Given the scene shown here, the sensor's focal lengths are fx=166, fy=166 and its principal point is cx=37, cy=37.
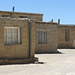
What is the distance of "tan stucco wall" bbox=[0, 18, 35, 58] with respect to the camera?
10659 millimetres

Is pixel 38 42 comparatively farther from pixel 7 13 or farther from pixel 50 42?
pixel 7 13

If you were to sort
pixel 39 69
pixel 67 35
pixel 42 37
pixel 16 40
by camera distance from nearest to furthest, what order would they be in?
pixel 39 69 → pixel 16 40 → pixel 42 37 → pixel 67 35

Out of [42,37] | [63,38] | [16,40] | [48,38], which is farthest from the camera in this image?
[63,38]

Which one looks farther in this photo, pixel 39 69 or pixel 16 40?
pixel 16 40

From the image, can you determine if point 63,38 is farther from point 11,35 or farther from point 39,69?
point 39,69

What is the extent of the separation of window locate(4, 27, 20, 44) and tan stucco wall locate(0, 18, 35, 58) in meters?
0.27

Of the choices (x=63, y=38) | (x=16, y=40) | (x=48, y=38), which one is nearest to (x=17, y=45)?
(x=16, y=40)

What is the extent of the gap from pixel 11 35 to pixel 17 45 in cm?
78

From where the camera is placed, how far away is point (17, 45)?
1109 centimetres

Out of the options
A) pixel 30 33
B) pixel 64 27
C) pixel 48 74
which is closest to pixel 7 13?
pixel 64 27

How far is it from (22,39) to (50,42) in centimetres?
817

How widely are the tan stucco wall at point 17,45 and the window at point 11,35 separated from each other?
27 centimetres

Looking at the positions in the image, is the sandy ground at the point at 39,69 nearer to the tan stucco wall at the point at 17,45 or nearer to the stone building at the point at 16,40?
the stone building at the point at 16,40

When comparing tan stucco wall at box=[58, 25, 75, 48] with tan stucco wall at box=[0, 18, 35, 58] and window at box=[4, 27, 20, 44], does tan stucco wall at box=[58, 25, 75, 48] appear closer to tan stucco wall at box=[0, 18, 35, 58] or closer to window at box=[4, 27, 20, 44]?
tan stucco wall at box=[0, 18, 35, 58]
